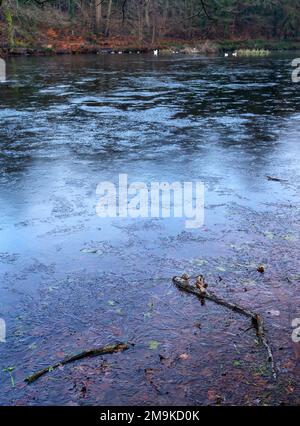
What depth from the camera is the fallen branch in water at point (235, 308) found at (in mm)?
4449

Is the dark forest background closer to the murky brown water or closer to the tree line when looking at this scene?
the tree line

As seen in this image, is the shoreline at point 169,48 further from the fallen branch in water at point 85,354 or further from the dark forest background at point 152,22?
the fallen branch in water at point 85,354

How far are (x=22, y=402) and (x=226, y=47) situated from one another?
5335 cm

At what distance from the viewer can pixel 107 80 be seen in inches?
995

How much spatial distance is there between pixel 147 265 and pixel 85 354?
1.90 metres

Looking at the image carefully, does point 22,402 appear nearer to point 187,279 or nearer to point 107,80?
point 187,279

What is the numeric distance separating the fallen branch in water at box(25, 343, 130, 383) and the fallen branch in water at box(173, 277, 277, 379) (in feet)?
3.86

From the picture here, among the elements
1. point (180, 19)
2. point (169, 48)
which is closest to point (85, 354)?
point (169, 48)

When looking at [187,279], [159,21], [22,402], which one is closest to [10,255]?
[187,279]

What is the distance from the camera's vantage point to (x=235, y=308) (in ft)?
16.6

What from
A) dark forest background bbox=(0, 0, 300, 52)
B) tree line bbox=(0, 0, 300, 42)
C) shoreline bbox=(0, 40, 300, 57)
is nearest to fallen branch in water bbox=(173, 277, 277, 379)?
shoreline bbox=(0, 40, 300, 57)

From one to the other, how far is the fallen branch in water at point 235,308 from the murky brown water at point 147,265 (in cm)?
8

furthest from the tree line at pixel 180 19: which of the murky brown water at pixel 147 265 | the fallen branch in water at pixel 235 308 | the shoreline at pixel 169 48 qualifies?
the fallen branch in water at pixel 235 308

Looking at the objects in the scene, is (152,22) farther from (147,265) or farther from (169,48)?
(147,265)
